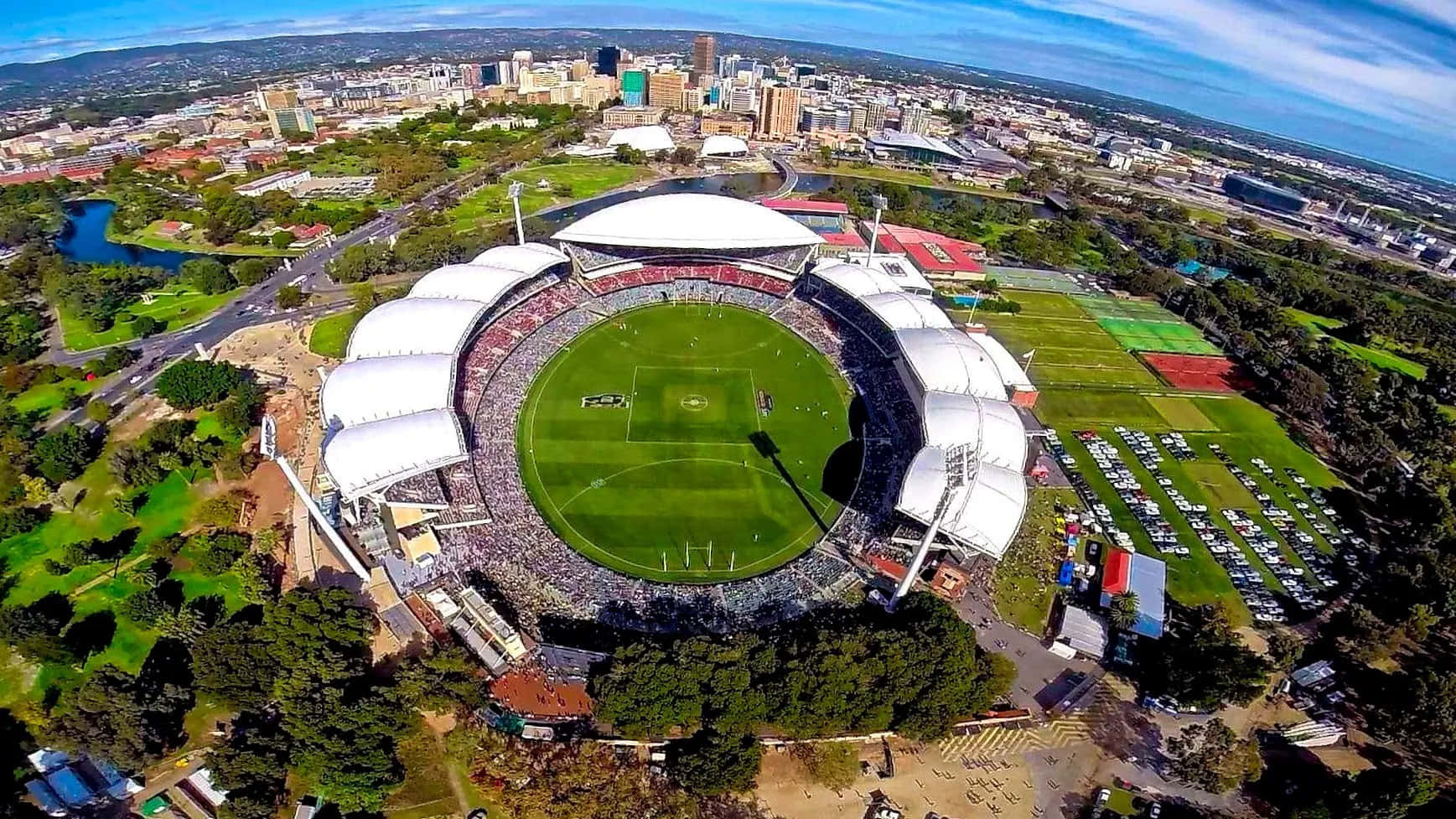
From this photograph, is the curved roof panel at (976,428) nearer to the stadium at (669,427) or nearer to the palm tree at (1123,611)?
the stadium at (669,427)

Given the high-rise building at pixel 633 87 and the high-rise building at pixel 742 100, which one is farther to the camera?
the high-rise building at pixel 742 100

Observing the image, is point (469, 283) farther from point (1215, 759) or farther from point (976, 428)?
point (1215, 759)

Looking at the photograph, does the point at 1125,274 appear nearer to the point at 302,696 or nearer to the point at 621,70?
the point at 302,696

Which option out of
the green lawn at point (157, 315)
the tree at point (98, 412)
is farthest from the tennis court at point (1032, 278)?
the green lawn at point (157, 315)

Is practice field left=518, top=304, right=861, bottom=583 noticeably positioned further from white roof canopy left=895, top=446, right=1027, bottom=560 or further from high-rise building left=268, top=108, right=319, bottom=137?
high-rise building left=268, top=108, right=319, bottom=137

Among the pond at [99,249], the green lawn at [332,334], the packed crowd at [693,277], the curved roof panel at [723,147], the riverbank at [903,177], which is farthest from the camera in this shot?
the curved roof panel at [723,147]
